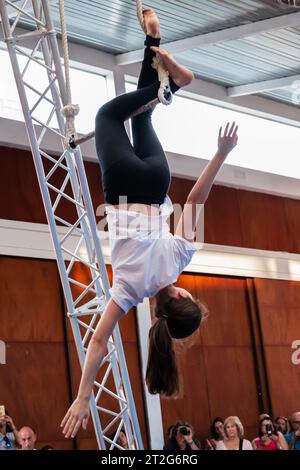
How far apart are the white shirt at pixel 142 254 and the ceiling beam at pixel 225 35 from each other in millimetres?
5730

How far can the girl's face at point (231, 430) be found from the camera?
9.46m

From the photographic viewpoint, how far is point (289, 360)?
39.7 ft

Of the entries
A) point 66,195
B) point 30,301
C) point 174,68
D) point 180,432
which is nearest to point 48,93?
point 30,301

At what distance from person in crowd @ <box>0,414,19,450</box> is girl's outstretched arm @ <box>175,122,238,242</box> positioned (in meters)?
3.65

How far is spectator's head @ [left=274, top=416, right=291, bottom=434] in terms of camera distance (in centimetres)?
1066

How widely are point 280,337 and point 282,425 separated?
1.62 m

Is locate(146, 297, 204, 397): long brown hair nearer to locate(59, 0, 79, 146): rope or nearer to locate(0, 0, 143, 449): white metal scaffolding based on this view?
locate(59, 0, 79, 146): rope

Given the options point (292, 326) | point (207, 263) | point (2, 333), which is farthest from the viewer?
point (292, 326)

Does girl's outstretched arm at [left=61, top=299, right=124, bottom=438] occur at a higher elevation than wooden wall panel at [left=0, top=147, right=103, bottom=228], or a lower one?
lower

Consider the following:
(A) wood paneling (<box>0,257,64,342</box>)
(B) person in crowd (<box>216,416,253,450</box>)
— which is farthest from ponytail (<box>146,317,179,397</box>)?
(B) person in crowd (<box>216,416,253,450</box>)

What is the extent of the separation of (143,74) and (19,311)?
195 inches

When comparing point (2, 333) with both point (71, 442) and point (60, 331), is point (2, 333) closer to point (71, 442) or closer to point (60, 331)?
point (60, 331)

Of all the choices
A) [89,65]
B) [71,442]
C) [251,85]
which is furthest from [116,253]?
[251,85]

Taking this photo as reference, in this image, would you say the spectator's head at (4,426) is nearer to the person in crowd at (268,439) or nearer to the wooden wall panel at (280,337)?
the person in crowd at (268,439)
